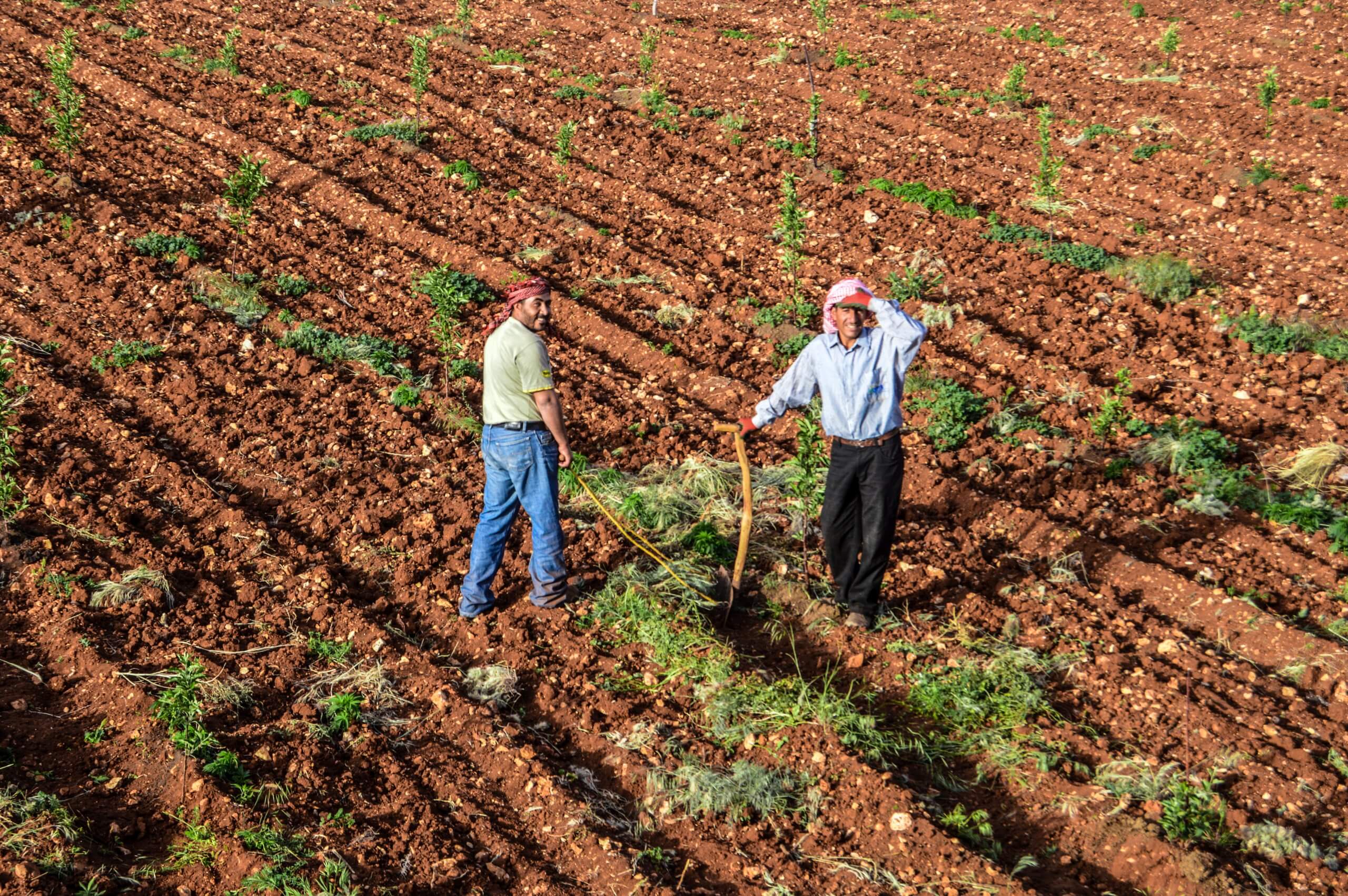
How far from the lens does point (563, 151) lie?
36.8ft

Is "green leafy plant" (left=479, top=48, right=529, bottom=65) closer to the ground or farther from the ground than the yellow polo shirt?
farther from the ground

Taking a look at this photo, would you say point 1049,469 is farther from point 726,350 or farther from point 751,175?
point 751,175

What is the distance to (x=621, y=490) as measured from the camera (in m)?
6.87

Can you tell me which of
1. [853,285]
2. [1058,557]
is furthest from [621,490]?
[1058,557]

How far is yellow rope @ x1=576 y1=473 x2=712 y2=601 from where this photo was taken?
597cm

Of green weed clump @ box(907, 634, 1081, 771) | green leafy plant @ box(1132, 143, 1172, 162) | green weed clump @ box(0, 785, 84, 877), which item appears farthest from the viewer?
green leafy plant @ box(1132, 143, 1172, 162)

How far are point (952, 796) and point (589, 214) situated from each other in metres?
7.06

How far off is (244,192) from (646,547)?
5592 millimetres

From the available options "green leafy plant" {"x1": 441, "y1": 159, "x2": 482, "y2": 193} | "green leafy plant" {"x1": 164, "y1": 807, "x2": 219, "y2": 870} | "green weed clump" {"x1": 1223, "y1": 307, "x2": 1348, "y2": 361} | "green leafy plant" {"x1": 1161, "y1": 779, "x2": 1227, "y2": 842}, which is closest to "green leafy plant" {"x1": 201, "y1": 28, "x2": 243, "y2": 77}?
"green leafy plant" {"x1": 441, "y1": 159, "x2": 482, "y2": 193}

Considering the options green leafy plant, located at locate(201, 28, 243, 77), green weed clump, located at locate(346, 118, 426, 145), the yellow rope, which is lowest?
the yellow rope

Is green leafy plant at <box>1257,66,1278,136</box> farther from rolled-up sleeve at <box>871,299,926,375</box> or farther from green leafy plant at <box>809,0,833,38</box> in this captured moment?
rolled-up sleeve at <box>871,299,926,375</box>

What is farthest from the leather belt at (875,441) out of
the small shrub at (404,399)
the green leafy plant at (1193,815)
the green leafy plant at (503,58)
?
the green leafy plant at (503,58)

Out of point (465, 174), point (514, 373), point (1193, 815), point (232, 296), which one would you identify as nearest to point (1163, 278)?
point (1193, 815)

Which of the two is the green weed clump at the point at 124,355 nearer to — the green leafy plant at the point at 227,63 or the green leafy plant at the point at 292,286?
the green leafy plant at the point at 292,286
